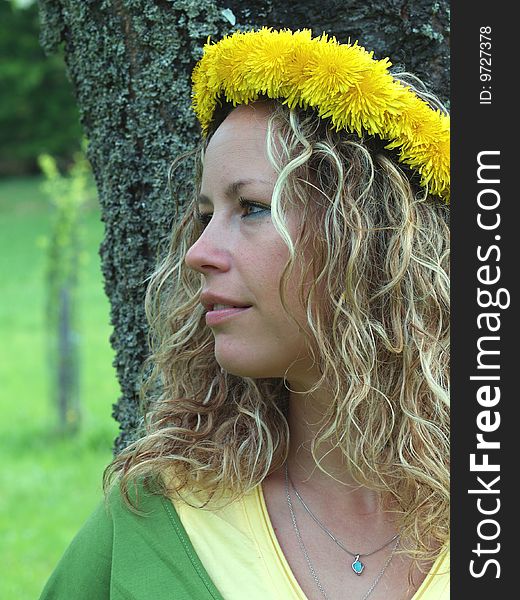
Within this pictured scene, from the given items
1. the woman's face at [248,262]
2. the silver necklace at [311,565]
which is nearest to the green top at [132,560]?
the silver necklace at [311,565]

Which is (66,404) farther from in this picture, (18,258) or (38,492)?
(18,258)

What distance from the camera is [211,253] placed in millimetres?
1625

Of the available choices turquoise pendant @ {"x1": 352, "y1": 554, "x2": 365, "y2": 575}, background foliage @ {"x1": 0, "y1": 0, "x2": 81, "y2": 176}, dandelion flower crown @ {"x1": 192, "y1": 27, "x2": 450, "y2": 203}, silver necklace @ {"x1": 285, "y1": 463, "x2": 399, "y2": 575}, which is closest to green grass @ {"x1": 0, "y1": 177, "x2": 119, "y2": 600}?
silver necklace @ {"x1": 285, "y1": 463, "x2": 399, "y2": 575}

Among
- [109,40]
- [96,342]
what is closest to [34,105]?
[96,342]

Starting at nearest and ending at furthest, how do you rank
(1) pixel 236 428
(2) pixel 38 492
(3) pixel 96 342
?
(1) pixel 236 428 < (2) pixel 38 492 < (3) pixel 96 342

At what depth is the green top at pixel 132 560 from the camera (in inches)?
64.6

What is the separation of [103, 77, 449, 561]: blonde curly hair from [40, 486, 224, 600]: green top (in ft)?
0.12

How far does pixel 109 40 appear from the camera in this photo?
2.04 metres

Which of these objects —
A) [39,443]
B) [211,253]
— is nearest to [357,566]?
[211,253]

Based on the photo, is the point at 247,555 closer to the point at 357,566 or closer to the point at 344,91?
the point at 357,566

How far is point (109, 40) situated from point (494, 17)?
819 mm

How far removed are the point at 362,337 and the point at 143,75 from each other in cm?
75

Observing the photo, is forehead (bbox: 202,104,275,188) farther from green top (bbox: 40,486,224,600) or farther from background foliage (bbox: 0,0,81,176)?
background foliage (bbox: 0,0,81,176)

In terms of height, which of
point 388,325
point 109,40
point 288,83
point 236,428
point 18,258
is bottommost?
point 236,428
